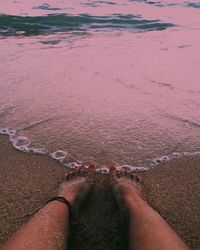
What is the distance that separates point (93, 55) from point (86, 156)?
12.1 ft

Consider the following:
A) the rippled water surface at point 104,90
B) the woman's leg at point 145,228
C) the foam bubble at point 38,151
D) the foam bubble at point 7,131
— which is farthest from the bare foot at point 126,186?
the foam bubble at point 7,131

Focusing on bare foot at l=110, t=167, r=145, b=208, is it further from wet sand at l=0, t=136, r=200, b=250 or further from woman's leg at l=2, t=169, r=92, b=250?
woman's leg at l=2, t=169, r=92, b=250

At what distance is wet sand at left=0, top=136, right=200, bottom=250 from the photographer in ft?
7.75

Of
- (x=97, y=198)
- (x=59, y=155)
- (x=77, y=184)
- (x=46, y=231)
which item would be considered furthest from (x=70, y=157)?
(x=46, y=231)

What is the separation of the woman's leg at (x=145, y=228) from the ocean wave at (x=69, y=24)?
7.38 m

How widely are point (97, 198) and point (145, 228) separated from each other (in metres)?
0.79

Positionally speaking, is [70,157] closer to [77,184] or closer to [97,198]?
[77,184]

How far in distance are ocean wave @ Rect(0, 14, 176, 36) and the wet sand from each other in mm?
6618

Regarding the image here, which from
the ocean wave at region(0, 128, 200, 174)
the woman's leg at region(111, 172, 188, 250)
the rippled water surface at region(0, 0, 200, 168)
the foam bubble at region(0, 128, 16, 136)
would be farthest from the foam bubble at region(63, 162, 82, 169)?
the foam bubble at region(0, 128, 16, 136)

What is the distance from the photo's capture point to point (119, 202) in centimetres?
264

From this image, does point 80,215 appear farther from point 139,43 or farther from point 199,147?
point 139,43

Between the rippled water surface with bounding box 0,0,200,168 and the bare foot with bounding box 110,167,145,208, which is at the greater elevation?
the bare foot with bounding box 110,167,145,208

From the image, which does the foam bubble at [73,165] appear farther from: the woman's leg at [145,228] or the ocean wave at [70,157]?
the woman's leg at [145,228]

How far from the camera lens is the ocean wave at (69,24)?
965cm
